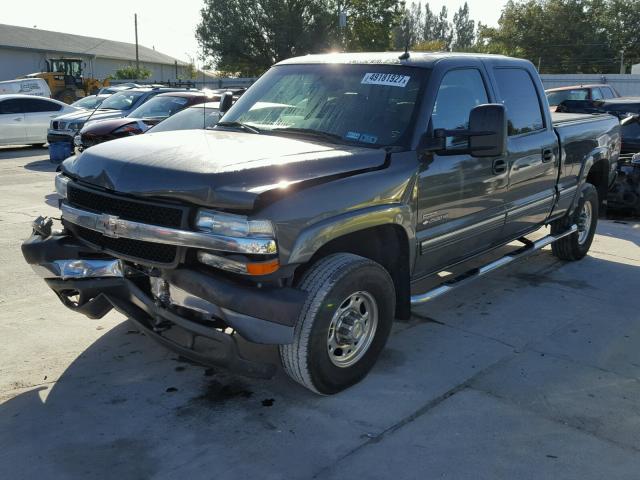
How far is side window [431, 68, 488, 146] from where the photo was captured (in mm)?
4328

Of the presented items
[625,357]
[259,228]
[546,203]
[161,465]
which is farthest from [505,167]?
[161,465]

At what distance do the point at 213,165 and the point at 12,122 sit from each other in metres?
15.1

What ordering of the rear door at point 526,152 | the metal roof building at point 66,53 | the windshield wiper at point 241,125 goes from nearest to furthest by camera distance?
1. the windshield wiper at point 241,125
2. the rear door at point 526,152
3. the metal roof building at point 66,53

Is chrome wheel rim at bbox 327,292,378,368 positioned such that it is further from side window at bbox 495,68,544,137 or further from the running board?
side window at bbox 495,68,544,137

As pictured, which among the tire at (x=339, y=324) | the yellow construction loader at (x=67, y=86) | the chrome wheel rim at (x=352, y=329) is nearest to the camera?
the tire at (x=339, y=324)

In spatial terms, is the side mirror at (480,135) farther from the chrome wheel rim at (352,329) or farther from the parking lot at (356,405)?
the parking lot at (356,405)

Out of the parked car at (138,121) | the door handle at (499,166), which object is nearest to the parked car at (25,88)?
the parked car at (138,121)

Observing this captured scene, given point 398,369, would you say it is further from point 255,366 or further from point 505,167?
point 505,167

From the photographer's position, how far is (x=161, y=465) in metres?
3.06

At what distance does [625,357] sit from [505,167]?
5.26ft

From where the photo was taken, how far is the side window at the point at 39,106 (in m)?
16.6

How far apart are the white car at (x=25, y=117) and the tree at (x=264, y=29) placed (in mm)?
29894

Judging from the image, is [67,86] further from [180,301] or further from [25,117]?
[180,301]

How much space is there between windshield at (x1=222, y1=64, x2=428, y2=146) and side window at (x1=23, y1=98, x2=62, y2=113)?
1383 cm
